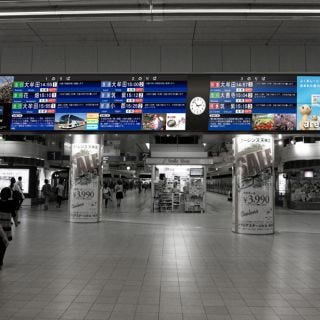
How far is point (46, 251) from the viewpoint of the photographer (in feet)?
27.0

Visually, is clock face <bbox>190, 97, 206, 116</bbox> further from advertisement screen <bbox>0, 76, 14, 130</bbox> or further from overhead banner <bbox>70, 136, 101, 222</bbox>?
overhead banner <bbox>70, 136, 101, 222</bbox>

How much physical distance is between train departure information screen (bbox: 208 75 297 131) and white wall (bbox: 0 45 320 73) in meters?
0.87

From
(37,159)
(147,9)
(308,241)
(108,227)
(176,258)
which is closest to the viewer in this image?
(147,9)

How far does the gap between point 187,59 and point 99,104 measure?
234cm

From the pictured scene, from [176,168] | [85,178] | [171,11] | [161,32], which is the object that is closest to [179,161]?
[176,168]

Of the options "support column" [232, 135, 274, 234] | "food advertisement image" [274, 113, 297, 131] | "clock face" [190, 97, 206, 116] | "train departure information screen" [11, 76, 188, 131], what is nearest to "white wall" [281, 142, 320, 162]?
"support column" [232, 135, 274, 234]

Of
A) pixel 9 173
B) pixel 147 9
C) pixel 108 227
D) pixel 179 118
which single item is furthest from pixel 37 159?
pixel 147 9

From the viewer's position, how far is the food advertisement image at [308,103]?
838cm

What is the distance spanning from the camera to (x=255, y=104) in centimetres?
852

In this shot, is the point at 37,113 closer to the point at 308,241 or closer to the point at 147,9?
the point at 147,9

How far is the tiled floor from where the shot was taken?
4598 mm

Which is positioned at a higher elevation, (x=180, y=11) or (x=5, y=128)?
(x=180, y=11)

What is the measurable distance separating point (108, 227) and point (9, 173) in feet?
36.9

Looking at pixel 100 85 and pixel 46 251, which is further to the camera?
pixel 100 85
